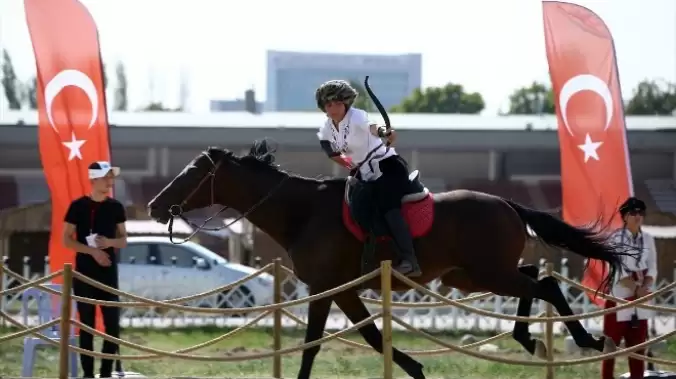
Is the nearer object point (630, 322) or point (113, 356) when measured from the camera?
Answer: point (113, 356)

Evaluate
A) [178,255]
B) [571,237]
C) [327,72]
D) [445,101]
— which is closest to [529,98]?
[445,101]

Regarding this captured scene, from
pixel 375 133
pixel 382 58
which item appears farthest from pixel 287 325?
pixel 382 58

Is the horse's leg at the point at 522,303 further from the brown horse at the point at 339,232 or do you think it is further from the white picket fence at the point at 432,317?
the white picket fence at the point at 432,317

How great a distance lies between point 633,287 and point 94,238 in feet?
15.6

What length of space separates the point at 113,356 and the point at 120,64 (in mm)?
68329

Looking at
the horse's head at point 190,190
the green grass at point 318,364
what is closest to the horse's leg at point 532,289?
the horse's head at point 190,190

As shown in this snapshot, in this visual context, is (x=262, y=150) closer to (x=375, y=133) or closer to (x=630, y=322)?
(x=375, y=133)

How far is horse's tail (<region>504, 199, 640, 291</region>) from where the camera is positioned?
923cm

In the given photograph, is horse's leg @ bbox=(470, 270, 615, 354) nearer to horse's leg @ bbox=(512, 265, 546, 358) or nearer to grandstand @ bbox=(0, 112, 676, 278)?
horse's leg @ bbox=(512, 265, 546, 358)

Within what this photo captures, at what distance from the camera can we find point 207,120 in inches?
1334

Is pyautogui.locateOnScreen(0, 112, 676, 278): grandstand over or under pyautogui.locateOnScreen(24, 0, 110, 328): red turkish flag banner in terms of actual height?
under

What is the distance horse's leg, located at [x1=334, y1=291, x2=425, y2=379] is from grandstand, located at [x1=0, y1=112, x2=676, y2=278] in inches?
756

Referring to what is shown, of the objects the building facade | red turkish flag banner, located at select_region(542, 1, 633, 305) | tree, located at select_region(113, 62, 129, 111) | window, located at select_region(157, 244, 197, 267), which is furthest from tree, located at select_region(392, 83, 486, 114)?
the building facade

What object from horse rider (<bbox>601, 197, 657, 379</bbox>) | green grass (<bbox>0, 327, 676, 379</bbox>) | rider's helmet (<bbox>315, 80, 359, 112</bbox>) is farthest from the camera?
green grass (<bbox>0, 327, 676, 379</bbox>)
